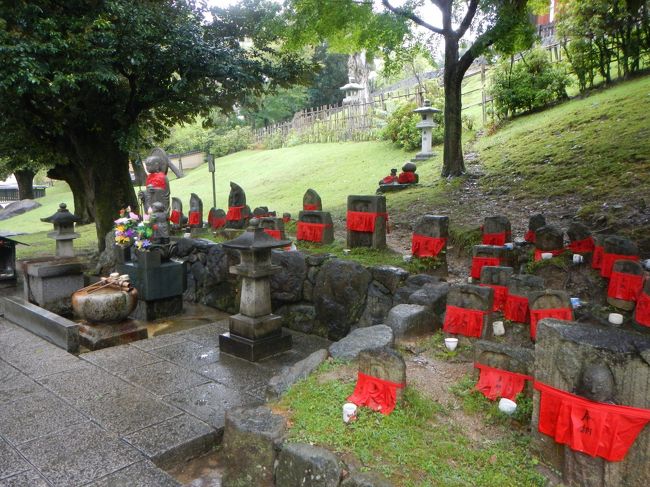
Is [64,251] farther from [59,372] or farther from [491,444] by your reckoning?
[491,444]

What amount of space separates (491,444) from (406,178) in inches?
424

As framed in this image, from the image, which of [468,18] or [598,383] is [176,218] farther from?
[598,383]

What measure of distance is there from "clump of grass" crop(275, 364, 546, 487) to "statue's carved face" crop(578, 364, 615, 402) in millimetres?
583

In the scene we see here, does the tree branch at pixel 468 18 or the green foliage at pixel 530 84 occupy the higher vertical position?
the tree branch at pixel 468 18

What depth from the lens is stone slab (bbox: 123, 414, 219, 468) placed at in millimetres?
3875

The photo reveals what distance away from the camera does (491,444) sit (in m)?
3.18

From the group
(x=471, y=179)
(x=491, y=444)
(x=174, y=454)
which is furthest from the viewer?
(x=471, y=179)

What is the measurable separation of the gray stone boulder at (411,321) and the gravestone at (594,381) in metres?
1.99

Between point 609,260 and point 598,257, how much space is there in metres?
0.24

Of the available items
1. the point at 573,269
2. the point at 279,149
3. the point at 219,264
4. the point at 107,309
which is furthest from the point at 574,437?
the point at 279,149

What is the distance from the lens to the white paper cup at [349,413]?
135 inches

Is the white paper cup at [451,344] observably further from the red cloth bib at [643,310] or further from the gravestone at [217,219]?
the gravestone at [217,219]

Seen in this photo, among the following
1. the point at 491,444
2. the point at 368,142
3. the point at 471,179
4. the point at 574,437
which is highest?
the point at 368,142

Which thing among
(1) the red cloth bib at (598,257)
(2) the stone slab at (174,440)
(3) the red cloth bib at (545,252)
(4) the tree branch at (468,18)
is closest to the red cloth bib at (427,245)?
(3) the red cloth bib at (545,252)
